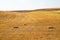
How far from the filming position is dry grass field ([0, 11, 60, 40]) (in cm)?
65

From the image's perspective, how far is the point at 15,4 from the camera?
0.86 metres

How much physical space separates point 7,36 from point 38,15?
0.80ft

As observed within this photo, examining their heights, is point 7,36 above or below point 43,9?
below

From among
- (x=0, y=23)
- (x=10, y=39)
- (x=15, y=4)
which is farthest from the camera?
(x=15, y=4)

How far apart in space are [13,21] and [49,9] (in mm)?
256

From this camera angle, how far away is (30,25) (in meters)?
0.72

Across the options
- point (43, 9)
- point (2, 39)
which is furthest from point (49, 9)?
point (2, 39)

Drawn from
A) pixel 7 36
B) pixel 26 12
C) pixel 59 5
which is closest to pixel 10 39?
pixel 7 36

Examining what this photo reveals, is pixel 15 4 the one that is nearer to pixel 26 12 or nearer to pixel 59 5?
pixel 26 12

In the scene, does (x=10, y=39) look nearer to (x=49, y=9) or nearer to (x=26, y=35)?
(x=26, y=35)

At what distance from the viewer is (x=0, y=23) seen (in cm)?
76

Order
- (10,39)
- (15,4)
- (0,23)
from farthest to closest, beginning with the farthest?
1. (15,4)
2. (0,23)
3. (10,39)

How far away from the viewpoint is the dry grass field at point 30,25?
65 cm

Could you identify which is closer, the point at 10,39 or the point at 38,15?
the point at 10,39
